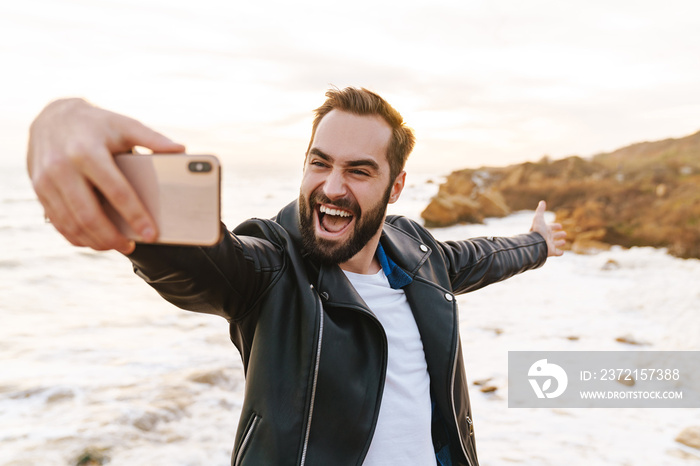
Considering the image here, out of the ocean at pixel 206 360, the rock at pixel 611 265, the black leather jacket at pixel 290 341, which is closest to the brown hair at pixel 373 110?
the black leather jacket at pixel 290 341

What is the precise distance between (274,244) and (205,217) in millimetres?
918

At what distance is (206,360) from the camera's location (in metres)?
6.14

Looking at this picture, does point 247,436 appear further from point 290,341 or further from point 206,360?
point 206,360

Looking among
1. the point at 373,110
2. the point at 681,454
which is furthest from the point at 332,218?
the point at 681,454

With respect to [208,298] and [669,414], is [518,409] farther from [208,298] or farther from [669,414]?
[208,298]

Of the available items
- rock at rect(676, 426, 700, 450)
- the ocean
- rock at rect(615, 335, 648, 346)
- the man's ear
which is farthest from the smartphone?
rock at rect(615, 335, 648, 346)

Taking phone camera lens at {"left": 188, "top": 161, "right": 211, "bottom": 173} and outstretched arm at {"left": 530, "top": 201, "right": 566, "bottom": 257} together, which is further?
outstretched arm at {"left": 530, "top": 201, "right": 566, "bottom": 257}

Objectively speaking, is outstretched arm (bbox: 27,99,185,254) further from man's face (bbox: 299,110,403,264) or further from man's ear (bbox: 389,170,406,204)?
man's ear (bbox: 389,170,406,204)

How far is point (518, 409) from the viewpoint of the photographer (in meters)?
4.68

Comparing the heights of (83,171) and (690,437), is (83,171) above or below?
above

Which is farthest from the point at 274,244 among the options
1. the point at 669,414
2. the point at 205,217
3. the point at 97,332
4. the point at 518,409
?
the point at 97,332

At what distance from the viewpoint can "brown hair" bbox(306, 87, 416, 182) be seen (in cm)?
216

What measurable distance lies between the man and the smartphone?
3cm

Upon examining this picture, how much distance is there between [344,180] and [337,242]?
12.0 inches
